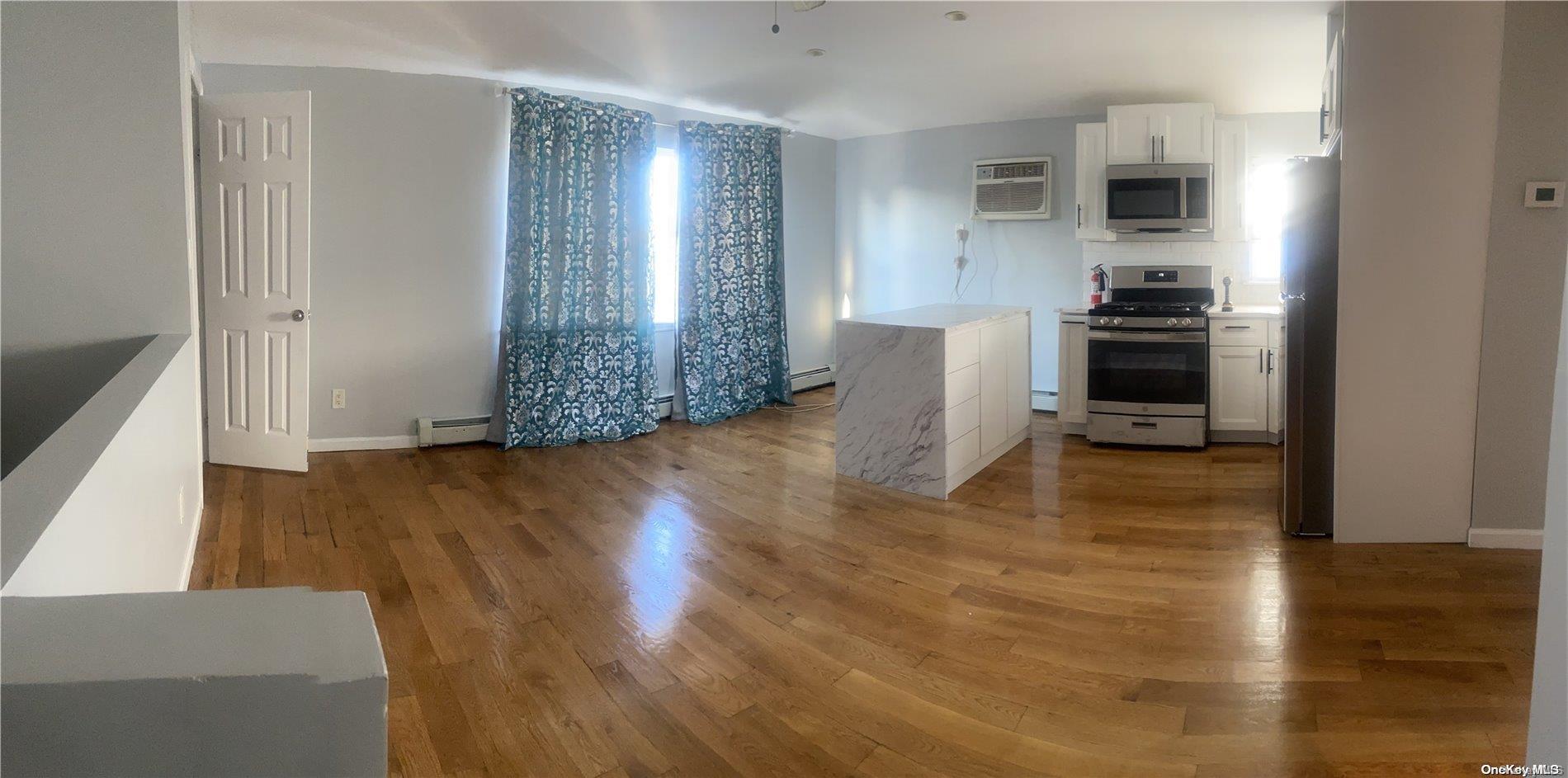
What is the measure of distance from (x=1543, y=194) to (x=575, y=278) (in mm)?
4706

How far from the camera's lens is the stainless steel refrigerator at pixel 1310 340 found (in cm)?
356

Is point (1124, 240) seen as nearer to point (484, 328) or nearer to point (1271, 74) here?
point (1271, 74)

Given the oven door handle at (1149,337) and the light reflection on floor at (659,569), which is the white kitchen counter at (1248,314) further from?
the light reflection on floor at (659,569)

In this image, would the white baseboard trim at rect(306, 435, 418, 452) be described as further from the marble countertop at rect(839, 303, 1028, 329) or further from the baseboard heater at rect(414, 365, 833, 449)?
the marble countertop at rect(839, 303, 1028, 329)

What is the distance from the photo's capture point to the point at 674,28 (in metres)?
4.30

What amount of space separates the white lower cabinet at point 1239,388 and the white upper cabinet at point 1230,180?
87 centimetres

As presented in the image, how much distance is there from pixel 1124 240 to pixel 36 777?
6.47 metres

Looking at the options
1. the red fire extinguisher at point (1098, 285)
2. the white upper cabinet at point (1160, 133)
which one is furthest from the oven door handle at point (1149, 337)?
the white upper cabinet at point (1160, 133)

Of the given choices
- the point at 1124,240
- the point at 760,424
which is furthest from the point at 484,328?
the point at 1124,240

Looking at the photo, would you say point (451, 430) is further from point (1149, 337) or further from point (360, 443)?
point (1149, 337)

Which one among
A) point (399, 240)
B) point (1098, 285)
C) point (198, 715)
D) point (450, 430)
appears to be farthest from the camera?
point (1098, 285)

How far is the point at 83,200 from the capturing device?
329 cm

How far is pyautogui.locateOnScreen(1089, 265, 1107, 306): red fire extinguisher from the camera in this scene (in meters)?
6.26

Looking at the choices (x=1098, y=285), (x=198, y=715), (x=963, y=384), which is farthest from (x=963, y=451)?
(x=198, y=715)
